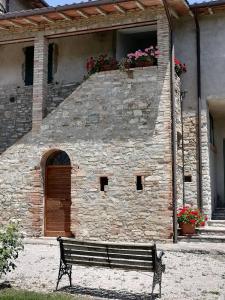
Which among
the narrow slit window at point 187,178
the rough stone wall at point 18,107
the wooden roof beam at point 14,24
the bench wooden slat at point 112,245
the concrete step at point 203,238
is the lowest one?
the concrete step at point 203,238

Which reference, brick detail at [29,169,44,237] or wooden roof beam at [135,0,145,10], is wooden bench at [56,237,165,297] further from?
wooden roof beam at [135,0,145,10]

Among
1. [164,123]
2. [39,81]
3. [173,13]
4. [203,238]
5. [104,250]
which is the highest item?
[173,13]

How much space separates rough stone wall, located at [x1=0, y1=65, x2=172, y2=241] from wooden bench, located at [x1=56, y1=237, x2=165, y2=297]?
4.46 metres

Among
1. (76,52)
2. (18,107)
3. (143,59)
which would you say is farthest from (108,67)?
(18,107)

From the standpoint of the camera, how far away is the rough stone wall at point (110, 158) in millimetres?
11234

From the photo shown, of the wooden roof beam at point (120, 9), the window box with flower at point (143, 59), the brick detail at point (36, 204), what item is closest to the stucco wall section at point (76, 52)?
the wooden roof beam at point (120, 9)

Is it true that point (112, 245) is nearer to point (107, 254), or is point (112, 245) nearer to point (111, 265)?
point (107, 254)

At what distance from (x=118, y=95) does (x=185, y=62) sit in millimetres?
2486

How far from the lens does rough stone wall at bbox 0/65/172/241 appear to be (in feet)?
36.9

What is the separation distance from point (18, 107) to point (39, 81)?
1.37m

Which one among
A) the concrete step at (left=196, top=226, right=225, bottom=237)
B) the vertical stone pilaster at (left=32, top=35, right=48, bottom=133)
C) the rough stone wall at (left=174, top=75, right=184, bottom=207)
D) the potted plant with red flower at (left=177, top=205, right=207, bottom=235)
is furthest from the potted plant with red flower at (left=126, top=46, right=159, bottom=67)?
the concrete step at (left=196, top=226, right=225, bottom=237)

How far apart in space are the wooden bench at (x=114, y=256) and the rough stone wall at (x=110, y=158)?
4.46m

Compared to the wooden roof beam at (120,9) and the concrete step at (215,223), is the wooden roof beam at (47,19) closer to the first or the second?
the wooden roof beam at (120,9)

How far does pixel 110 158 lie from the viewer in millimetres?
11711
